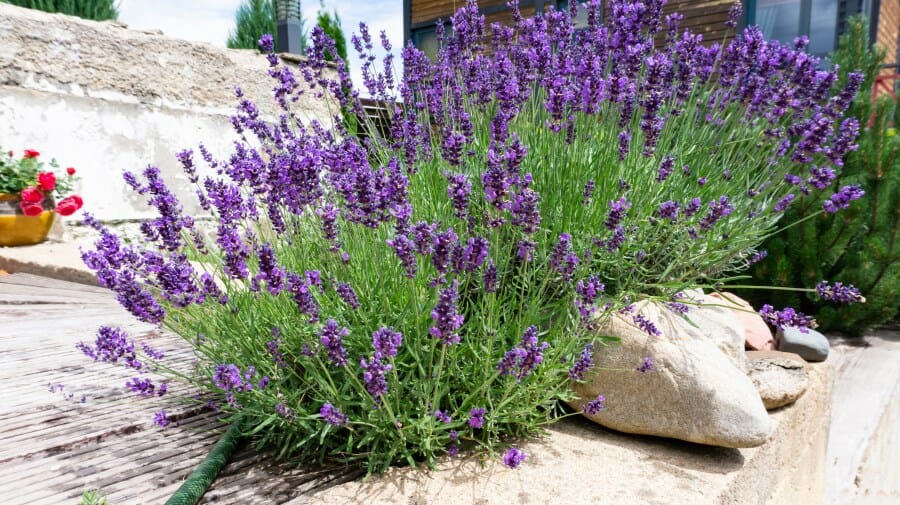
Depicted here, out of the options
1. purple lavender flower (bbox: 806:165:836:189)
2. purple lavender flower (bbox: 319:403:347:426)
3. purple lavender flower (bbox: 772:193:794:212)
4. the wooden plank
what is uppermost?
purple lavender flower (bbox: 806:165:836:189)

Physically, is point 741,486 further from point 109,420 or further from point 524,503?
point 109,420

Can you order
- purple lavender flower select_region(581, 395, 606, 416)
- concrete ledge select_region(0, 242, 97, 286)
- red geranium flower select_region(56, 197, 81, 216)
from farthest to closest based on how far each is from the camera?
red geranium flower select_region(56, 197, 81, 216) < concrete ledge select_region(0, 242, 97, 286) < purple lavender flower select_region(581, 395, 606, 416)

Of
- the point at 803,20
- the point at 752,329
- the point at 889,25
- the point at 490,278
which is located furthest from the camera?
the point at 889,25

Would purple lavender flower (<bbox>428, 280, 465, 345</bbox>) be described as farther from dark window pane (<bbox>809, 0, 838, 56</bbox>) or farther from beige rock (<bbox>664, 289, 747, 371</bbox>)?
dark window pane (<bbox>809, 0, 838, 56</bbox>)

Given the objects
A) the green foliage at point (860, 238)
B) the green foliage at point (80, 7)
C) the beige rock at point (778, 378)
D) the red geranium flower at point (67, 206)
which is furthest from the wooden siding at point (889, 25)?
the green foliage at point (80, 7)

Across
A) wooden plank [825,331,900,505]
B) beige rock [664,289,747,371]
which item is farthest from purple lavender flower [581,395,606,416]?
wooden plank [825,331,900,505]

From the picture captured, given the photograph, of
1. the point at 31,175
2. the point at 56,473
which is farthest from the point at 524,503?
the point at 31,175

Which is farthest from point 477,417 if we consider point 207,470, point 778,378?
point 778,378

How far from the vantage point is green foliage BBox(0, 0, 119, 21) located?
9.34 metres

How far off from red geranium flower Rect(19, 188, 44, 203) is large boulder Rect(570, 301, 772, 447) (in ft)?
15.5

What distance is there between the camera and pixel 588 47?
9.68 ft

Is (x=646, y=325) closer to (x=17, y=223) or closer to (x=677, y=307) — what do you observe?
(x=677, y=307)

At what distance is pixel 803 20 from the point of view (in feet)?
30.5

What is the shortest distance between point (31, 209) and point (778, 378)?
220 inches
